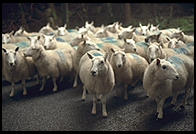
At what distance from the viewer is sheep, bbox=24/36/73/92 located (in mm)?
4918

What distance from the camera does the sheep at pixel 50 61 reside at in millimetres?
4918

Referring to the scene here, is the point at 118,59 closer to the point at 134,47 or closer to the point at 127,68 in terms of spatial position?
the point at 127,68

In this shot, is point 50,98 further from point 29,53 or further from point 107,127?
point 107,127

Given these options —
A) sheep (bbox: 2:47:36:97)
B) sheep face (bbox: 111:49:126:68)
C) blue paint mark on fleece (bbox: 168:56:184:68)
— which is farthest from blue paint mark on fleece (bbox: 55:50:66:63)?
blue paint mark on fleece (bbox: 168:56:184:68)

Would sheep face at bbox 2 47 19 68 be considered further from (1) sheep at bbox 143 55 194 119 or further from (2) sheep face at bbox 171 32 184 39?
(2) sheep face at bbox 171 32 184 39

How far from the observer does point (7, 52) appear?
4422 mm

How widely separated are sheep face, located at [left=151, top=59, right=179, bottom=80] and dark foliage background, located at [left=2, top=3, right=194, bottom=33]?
192cm

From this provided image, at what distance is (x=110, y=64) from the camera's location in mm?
4336

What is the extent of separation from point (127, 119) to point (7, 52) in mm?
2582

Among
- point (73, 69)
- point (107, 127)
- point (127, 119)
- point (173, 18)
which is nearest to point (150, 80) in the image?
point (127, 119)

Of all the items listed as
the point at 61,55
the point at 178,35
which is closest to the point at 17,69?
the point at 61,55

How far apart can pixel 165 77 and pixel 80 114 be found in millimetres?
1497

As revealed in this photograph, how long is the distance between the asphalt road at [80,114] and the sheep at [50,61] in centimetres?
45

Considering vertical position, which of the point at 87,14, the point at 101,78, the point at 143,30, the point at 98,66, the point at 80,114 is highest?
the point at 87,14
